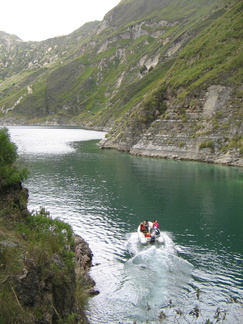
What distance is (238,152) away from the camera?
76.7 m

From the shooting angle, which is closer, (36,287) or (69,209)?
(36,287)

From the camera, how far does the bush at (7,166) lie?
21750mm

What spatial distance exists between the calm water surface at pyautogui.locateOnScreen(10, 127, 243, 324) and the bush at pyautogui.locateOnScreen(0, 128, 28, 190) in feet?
32.1

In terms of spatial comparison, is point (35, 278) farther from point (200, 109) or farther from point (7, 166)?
point (200, 109)

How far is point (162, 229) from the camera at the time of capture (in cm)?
3462

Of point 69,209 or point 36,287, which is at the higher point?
point 36,287

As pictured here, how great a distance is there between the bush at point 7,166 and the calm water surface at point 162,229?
9.77 meters

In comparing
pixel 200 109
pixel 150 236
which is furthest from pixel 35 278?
pixel 200 109

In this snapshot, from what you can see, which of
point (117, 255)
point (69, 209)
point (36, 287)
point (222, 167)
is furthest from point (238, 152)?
point (36, 287)

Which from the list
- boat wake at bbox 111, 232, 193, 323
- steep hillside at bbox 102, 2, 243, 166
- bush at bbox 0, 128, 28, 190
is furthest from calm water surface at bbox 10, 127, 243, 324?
steep hillside at bbox 102, 2, 243, 166

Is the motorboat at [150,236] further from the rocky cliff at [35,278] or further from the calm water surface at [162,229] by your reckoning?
the rocky cliff at [35,278]

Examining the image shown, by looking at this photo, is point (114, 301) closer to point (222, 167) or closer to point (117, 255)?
point (117, 255)

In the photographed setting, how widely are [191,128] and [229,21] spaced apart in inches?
1841

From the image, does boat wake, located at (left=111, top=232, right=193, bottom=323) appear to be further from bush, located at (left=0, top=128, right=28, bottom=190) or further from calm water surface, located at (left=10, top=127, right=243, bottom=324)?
bush, located at (left=0, top=128, right=28, bottom=190)
